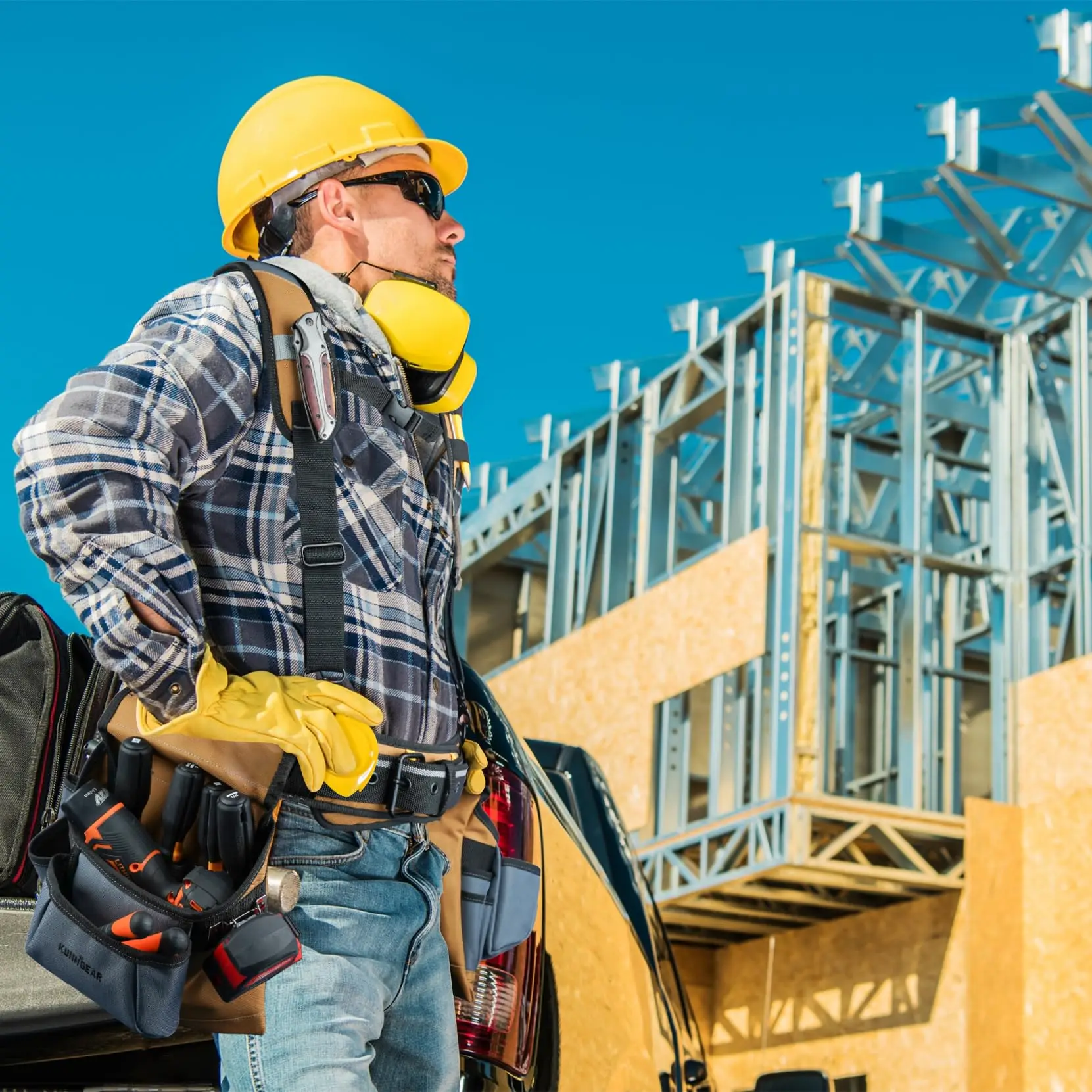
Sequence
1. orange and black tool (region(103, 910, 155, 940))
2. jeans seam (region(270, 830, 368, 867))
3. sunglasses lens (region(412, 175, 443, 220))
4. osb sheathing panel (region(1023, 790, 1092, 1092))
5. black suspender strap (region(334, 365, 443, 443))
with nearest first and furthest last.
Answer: orange and black tool (region(103, 910, 155, 940)) < jeans seam (region(270, 830, 368, 867)) < black suspender strap (region(334, 365, 443, 443)) < sunglasses lens (region(412, 175, 443, 220)) < osb sheathing panel (region(1023, 790, 1092, 1092))

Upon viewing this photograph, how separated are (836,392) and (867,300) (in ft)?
2.57

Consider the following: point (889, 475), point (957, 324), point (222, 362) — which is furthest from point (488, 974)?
point (889, 475)

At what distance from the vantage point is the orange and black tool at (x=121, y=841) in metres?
1.97

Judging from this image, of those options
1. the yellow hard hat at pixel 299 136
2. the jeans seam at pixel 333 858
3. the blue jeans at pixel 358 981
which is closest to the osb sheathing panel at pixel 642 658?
the yellow hard hat at pixel 299 136

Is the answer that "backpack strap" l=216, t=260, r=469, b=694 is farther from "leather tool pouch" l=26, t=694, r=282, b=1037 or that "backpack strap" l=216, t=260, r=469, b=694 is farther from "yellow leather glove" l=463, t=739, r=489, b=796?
"yellow leather glove" l=463, t=739, r=489, b=796

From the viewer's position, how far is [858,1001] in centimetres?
1316

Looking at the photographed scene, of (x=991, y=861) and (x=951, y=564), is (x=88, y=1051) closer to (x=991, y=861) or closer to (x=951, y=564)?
(x=991, y=861)

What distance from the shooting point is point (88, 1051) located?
8.01 ft

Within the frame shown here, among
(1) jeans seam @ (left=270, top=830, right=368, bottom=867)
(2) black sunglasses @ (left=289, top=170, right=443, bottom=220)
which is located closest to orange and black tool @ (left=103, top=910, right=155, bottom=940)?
(1) jeans seam @ (left=270, top=830, right=368, bottom=867)

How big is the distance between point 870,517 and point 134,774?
15.1 metres

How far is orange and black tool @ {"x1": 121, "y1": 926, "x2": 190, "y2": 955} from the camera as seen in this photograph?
6.31ft

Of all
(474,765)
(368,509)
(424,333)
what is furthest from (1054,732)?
(368,509)

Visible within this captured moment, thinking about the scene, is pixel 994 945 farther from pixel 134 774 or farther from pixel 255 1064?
pixel 134 774

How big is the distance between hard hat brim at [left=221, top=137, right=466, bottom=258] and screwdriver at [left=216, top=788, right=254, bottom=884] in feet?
3.62
